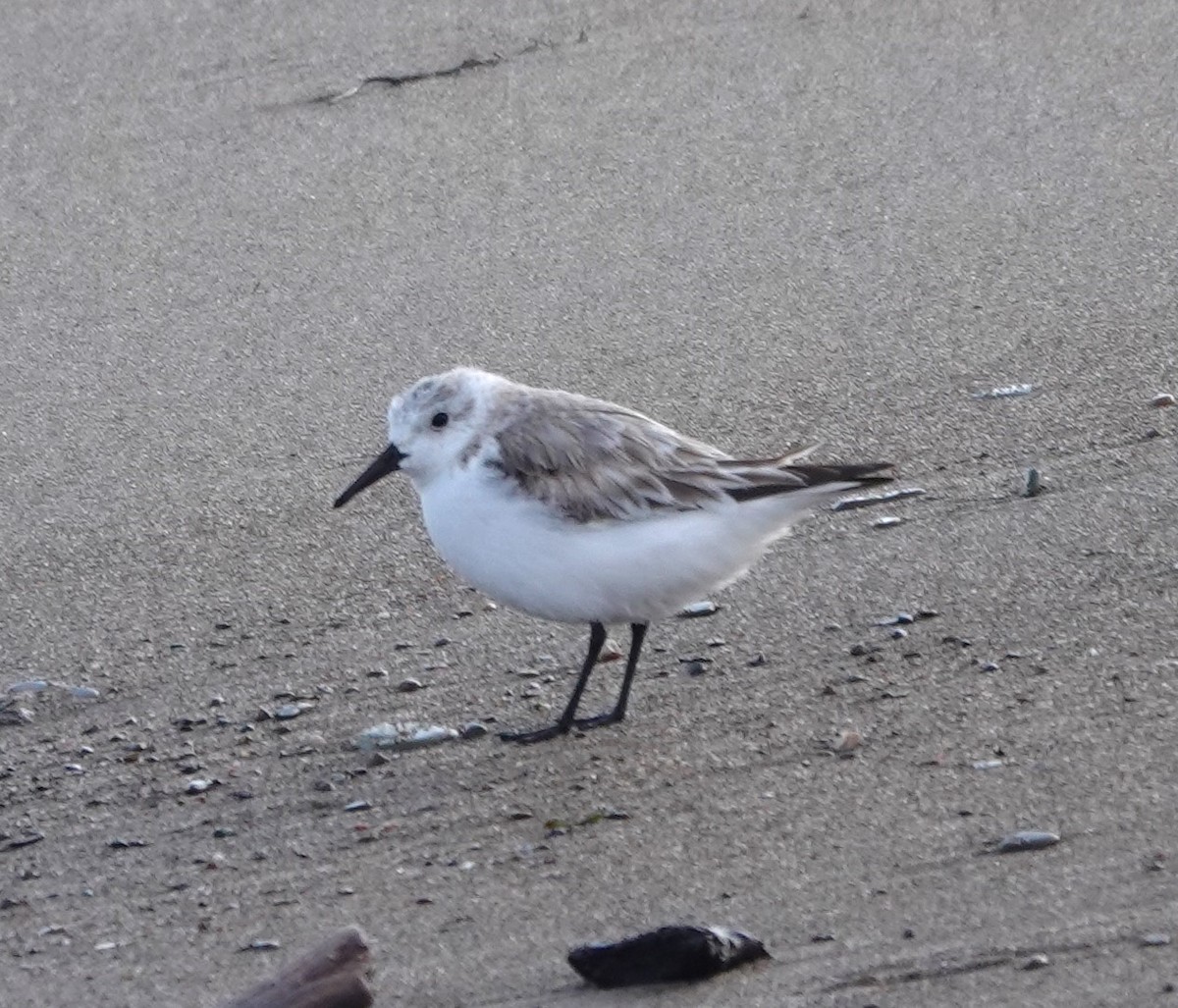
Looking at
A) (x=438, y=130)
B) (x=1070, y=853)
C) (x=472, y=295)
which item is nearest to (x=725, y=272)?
(x=472, y=295)

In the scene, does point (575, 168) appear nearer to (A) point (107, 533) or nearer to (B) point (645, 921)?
(A) point (107, 533)

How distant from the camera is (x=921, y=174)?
7.11m

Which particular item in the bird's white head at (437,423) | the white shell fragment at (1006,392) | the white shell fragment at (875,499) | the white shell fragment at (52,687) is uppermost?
the bird's white head at (437,423)

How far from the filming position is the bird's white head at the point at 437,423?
179 inches

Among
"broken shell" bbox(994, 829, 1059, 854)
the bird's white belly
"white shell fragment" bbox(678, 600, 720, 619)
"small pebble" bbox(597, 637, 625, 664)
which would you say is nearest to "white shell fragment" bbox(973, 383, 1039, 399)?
"white shell fragment" bbox(678, 600, 720, 619)

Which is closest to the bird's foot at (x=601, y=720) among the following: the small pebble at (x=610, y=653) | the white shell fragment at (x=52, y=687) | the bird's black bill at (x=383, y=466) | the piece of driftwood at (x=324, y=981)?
the small pebble at (x=610, y=653)

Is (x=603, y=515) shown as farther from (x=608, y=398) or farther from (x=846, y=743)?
(x=608, y=398)

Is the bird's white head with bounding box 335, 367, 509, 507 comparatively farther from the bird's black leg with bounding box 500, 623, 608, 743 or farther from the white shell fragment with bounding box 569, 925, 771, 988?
the white shell fragment with bounding box 569, 925, 771, 988

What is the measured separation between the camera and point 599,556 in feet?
14.2

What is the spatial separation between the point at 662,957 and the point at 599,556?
4.44 feet

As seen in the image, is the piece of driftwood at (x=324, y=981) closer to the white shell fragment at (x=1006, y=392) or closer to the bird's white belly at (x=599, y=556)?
the bird's white belly at (x=599, y=556)

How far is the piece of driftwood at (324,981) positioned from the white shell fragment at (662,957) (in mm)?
317

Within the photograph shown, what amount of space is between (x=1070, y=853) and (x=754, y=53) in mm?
5096

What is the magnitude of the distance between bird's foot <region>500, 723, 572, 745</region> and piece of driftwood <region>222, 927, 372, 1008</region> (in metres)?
1.29
